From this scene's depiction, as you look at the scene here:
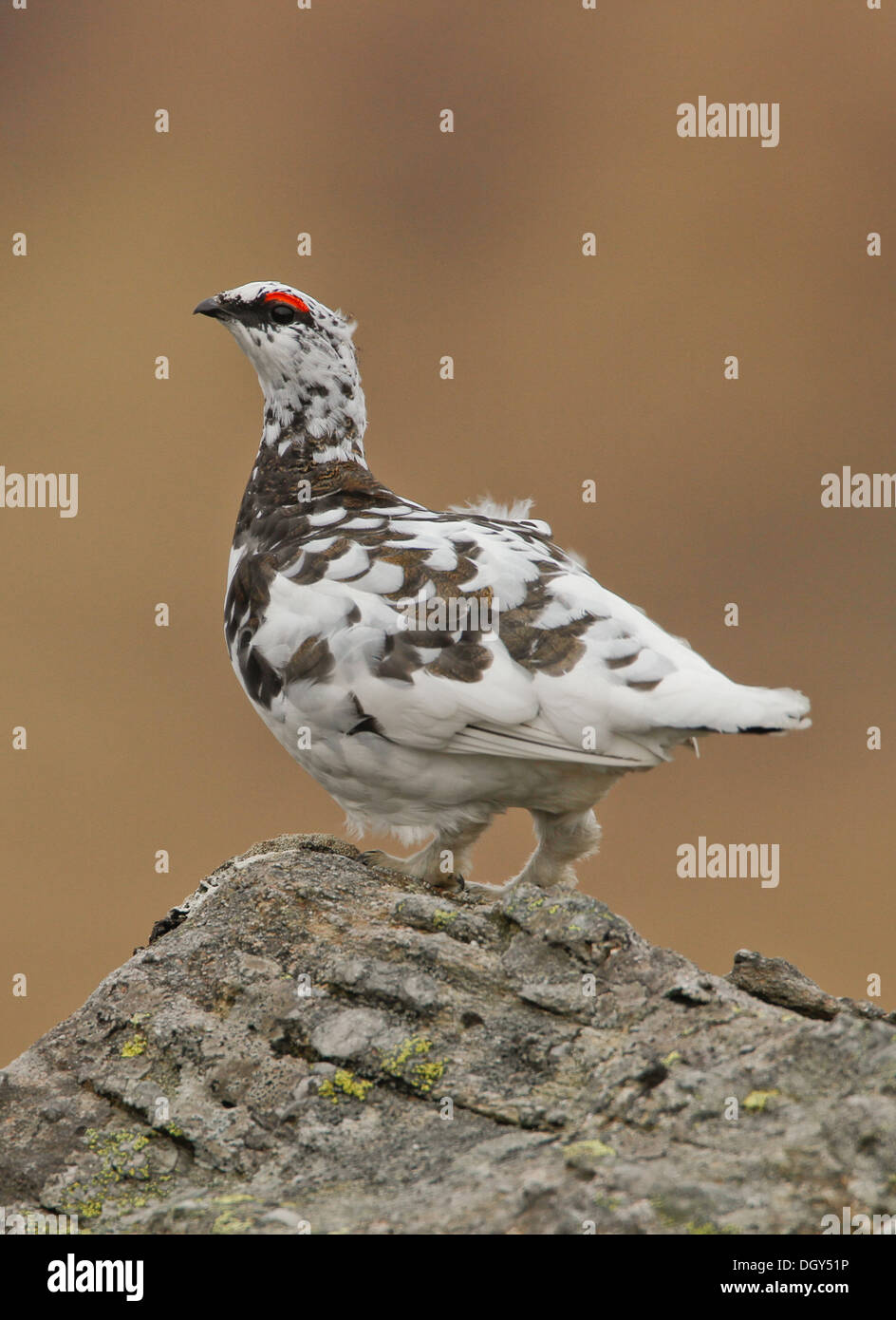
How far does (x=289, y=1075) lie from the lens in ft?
9.35

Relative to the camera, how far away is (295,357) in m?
4.37

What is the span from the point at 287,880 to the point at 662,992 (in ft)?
3.82

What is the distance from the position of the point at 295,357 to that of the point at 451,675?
5.06 feet

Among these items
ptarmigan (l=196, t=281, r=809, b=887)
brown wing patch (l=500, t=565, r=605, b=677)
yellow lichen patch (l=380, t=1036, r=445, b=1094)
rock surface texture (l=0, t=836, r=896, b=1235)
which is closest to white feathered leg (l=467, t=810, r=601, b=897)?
ptarmigan (l=196, t=281, r=809, b=887)

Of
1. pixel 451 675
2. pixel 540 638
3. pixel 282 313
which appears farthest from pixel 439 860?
pixel 282 313

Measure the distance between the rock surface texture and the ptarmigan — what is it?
1.23ft

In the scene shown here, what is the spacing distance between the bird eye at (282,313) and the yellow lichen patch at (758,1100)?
3.01 metres

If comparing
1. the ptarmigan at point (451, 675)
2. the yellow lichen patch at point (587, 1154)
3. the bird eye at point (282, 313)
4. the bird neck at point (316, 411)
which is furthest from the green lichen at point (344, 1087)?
the bird eye at point (282, 313)

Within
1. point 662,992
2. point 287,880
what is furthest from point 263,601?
point 662,992

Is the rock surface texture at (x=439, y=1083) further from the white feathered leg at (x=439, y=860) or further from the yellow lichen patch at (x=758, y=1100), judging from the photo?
the white feathered leg at (x=439, y=860)

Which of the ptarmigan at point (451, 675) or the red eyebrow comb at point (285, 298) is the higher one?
the red eyebrow comb at point (285, 298)

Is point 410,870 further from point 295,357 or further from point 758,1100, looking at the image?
point 295,357

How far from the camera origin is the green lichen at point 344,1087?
9.02 ft
